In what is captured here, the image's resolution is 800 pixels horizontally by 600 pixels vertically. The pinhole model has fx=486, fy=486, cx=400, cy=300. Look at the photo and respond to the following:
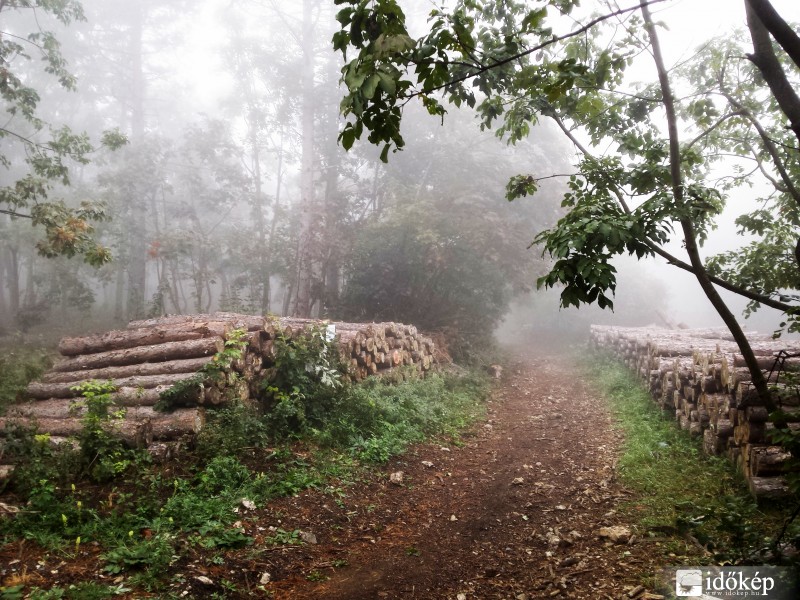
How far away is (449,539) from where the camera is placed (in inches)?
194

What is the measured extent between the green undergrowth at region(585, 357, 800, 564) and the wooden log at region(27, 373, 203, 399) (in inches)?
231

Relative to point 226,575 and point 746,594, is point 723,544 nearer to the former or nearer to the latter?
point 746,594

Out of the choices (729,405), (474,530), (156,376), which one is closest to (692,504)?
(729,405)

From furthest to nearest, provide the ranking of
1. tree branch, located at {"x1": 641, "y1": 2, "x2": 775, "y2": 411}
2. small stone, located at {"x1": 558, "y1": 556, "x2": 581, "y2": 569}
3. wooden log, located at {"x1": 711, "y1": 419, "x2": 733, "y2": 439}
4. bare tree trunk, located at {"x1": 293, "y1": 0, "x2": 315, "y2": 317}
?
1. bare tree trunk, located at {"x1": 293, "y1": 0, "x2": 315, "y2": 317}
2. wooden log, located at {"x1": 711, "y1": 419, "x2": 733, "y2": 439}
3. tree branch, located at {"x1": 641, "y1": 2, "x2": 775, "y2": 411}
4. small stone, located at {"x1": 558, "y1": 556, "x2": 581, "y2": 569}

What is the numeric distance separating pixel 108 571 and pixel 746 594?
4695mm

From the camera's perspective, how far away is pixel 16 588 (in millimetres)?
3420

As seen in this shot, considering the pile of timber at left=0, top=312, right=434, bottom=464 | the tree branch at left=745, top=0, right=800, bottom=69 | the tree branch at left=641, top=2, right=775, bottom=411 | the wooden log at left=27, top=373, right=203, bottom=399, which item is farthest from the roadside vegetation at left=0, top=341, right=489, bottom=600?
the tree branch at left=745, top=0, right=800, bottom=69

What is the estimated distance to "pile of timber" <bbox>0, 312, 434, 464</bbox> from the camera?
237 inches

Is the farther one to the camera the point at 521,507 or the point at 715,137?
the point at 715,137

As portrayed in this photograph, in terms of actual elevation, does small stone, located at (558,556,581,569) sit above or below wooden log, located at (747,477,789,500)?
below

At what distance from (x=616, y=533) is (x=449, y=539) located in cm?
159

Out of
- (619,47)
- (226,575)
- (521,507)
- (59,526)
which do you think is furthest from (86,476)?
(619,47)
